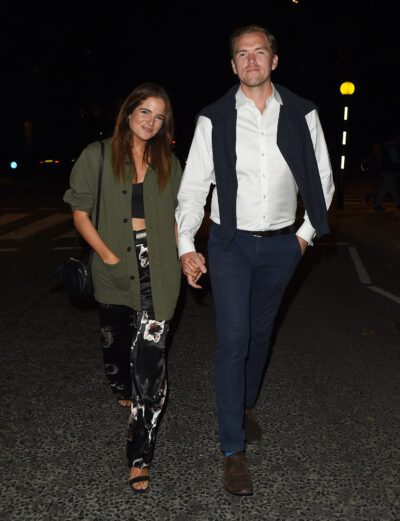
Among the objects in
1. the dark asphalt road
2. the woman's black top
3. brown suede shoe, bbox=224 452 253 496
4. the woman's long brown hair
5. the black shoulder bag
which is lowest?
the dark asphalt road

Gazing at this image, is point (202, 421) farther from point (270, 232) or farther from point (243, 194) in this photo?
point (243, 194)

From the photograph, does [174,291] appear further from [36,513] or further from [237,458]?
[36,513]

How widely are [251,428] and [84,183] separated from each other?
1604 mm

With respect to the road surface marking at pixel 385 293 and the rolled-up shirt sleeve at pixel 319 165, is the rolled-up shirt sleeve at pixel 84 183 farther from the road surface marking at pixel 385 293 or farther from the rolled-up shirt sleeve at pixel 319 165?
the road surface marking at pixel 385 293

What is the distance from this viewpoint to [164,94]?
11.0ft

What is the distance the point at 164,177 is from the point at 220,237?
42 centimetres

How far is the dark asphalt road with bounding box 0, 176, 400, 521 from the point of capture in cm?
295

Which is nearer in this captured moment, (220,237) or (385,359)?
(220,237)

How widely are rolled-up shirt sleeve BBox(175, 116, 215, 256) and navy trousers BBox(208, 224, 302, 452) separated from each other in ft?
0.46

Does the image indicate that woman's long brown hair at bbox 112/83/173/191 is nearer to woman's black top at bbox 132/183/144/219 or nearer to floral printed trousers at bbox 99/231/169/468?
woman's black top at bbox 132/183/144/219

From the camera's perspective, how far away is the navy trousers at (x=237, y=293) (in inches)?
124

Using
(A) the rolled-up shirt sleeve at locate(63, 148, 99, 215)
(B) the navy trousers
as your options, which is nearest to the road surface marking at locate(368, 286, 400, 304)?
(B) the navy trousers

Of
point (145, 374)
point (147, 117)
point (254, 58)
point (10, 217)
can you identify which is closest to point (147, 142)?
Answer: point (147, 117)

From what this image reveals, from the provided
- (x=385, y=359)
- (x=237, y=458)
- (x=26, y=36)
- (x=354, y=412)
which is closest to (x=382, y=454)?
(x=354, y=412)
